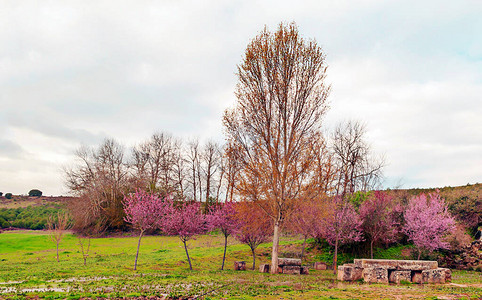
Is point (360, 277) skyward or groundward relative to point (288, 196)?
groundward

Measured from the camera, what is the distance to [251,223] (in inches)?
872

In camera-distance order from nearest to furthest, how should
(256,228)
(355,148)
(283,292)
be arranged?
(283,292) < (256,228) < (355,148)

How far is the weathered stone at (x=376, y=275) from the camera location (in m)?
17.5

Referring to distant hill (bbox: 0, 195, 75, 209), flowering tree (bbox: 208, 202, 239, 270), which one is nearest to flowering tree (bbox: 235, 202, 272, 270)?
flowering tree (bbox: 208, 202, 239, 270)

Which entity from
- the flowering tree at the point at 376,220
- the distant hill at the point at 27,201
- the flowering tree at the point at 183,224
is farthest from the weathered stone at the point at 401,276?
the distant hill at the point at 27,201

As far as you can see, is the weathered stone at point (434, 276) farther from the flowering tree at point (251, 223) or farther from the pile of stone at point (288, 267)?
the flowering tree at point (251, 223)

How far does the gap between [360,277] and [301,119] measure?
1060 centimetres

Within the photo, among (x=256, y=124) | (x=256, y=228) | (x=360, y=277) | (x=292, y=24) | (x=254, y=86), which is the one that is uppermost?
(x=292, y=24)

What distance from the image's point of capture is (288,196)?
73.0 feet

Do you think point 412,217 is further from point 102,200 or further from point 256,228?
point 102,200

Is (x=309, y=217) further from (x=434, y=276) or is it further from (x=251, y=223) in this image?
(x=434, y=276)

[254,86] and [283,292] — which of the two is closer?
[283,292]

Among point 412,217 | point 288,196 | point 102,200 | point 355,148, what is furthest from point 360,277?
point 102,200

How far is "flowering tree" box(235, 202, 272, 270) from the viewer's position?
72.5 ft
